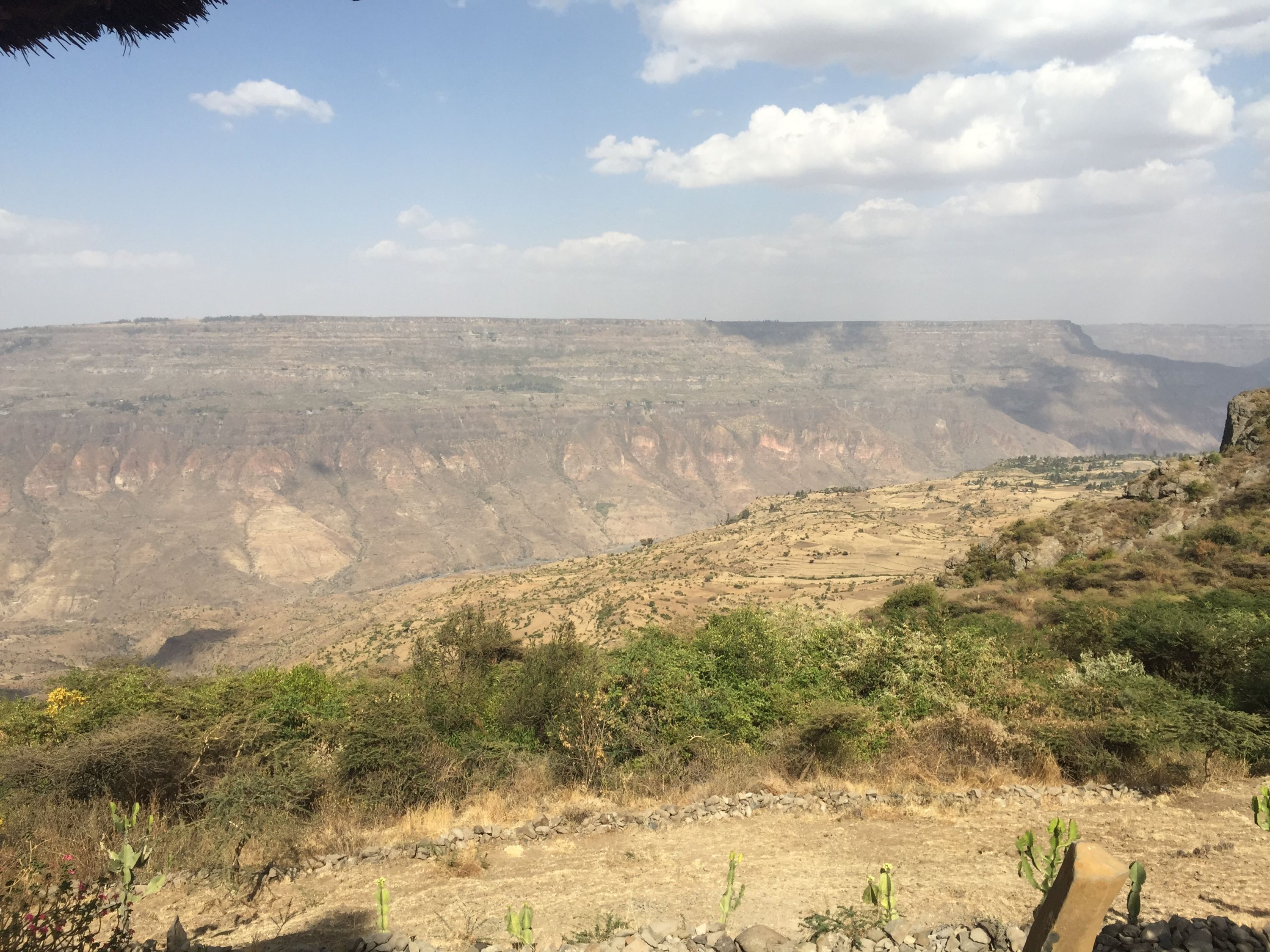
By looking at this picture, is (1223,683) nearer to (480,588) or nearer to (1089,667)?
(1089,667)

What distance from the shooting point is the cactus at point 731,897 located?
7.91 m

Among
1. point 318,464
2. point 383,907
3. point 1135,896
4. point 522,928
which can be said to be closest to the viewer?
point 1135,896

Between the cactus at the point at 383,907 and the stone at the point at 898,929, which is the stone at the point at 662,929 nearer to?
the stone at the point at 898,929

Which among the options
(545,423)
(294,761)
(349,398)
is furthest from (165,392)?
(294,761)

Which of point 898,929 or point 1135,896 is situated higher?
point 1135,896

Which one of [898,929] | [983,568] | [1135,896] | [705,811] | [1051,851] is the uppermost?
[1135,896]

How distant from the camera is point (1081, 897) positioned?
17.4 ft

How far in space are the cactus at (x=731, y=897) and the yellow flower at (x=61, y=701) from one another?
15329 millimetres

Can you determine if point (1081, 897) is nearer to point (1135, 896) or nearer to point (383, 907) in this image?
point (1135, 896)

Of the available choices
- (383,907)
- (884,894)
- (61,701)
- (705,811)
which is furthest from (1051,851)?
(61,701)

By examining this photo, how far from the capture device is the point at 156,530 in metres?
121

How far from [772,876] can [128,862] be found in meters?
7.92

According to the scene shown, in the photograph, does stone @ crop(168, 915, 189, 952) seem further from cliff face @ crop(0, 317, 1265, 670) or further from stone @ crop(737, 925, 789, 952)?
cliff face @ crop(0, 317, 1265, 670)

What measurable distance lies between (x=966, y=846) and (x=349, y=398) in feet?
584
